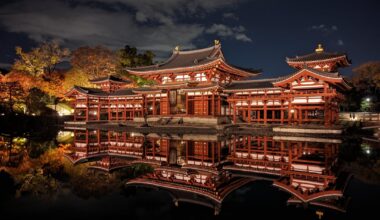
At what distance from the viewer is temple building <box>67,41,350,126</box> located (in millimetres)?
25719

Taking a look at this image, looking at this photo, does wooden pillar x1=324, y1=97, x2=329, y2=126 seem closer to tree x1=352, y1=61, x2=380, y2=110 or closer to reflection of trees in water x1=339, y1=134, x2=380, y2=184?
reflection of trees in water x1=339, y1=134, x2=380, y2=184

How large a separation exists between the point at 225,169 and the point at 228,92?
21.0 m

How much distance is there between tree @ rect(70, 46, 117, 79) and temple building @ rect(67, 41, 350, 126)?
1484 centimetres

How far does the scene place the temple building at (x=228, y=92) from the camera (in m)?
25.7

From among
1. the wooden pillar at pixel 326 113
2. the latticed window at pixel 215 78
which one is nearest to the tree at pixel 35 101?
the latticed window at pixel 215 78

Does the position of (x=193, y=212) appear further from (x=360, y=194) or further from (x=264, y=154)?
(x=264, y=154)

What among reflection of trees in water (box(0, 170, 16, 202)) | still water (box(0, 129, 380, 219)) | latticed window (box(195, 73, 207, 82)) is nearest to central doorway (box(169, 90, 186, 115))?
latticed window (box(195, 73, 207, 82))

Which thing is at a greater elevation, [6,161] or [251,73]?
[251,73]

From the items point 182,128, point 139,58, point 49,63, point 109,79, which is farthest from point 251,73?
point 49,63

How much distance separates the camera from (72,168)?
38.9 feet

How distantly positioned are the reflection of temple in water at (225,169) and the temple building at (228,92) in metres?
9.19

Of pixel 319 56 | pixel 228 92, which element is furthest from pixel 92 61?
pixel 319 56

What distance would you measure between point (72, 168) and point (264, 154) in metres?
10.7

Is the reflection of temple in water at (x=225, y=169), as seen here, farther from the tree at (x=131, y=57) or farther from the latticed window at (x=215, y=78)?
the tree at (x=131, y=57)
